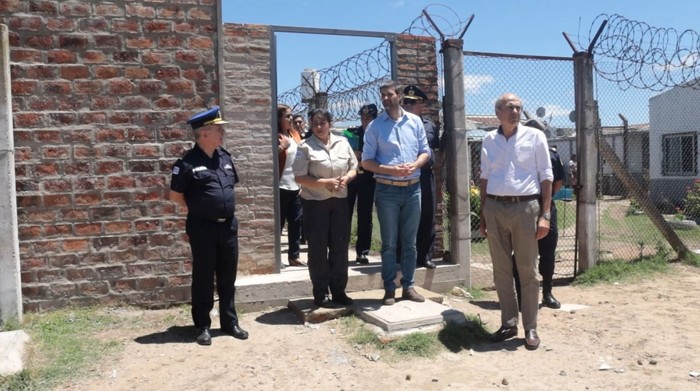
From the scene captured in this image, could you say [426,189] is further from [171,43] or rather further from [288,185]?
[171,43]

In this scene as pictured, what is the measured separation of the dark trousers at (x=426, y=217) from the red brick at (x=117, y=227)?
9.35ft

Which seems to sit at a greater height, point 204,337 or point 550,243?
point 550,243

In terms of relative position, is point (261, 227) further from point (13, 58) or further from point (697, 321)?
point (697, 321)

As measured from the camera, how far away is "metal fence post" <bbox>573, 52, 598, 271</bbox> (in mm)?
7426

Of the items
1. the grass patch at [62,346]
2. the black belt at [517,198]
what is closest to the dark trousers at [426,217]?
the black belt at [517,198]

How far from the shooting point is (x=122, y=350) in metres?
4.63

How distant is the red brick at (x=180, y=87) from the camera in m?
5.59

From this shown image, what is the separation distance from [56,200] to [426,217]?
3.58m

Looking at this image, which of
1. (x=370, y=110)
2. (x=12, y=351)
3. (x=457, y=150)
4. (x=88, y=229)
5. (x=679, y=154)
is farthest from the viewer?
(x=679, y=154)

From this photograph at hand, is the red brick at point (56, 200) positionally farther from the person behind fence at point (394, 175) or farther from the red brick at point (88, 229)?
the person behind fence at point (394, 175)

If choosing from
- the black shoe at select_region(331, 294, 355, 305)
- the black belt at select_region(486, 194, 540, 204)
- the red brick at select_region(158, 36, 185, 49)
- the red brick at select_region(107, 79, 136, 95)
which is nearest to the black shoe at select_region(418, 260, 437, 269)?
the black shoe at select_region(331, 294, 355, 305)

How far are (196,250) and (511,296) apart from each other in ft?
8.50

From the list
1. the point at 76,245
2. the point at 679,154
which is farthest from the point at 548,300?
the point at 679,154

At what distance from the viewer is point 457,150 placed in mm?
6715
